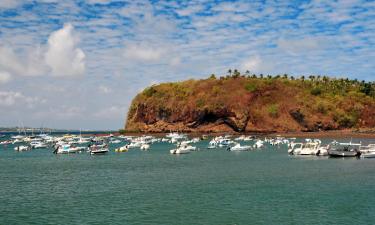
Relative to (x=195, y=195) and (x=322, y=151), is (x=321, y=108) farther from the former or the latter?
(x=195, y=195)

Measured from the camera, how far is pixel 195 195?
44.0 meters

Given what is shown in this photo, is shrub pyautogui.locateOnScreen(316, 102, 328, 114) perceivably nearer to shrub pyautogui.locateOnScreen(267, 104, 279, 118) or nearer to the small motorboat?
shrub pyautogui.locateOnScreen(267, 104, 279, 118)

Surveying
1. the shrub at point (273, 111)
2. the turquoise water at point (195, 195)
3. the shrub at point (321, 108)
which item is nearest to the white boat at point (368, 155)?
the turquoise water at point (195, 195)

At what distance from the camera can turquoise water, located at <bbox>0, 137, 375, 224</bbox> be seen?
34438 millimetres

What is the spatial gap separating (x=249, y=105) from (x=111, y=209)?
163 m

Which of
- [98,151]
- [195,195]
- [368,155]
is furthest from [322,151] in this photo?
[98,151]

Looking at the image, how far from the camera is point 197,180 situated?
180 ft

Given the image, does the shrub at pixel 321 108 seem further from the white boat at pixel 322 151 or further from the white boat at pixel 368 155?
the white boat at pixel 368 155

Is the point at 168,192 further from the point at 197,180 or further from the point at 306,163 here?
the point at 306,163

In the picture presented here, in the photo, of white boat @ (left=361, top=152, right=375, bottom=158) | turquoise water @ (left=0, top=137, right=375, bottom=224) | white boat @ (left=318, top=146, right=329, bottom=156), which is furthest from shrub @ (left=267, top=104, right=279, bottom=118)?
turquoise water @ (left=0, top=137, right=375, bottom=224)

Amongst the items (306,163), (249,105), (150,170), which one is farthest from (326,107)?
(150,170)

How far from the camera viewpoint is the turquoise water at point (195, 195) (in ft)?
113

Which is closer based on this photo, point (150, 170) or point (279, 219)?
point (279, 219)

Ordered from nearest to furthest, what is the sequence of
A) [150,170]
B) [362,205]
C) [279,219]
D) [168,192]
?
1. [279,219]
2. [362,205]
3. [168,192]
4. [150,170]
